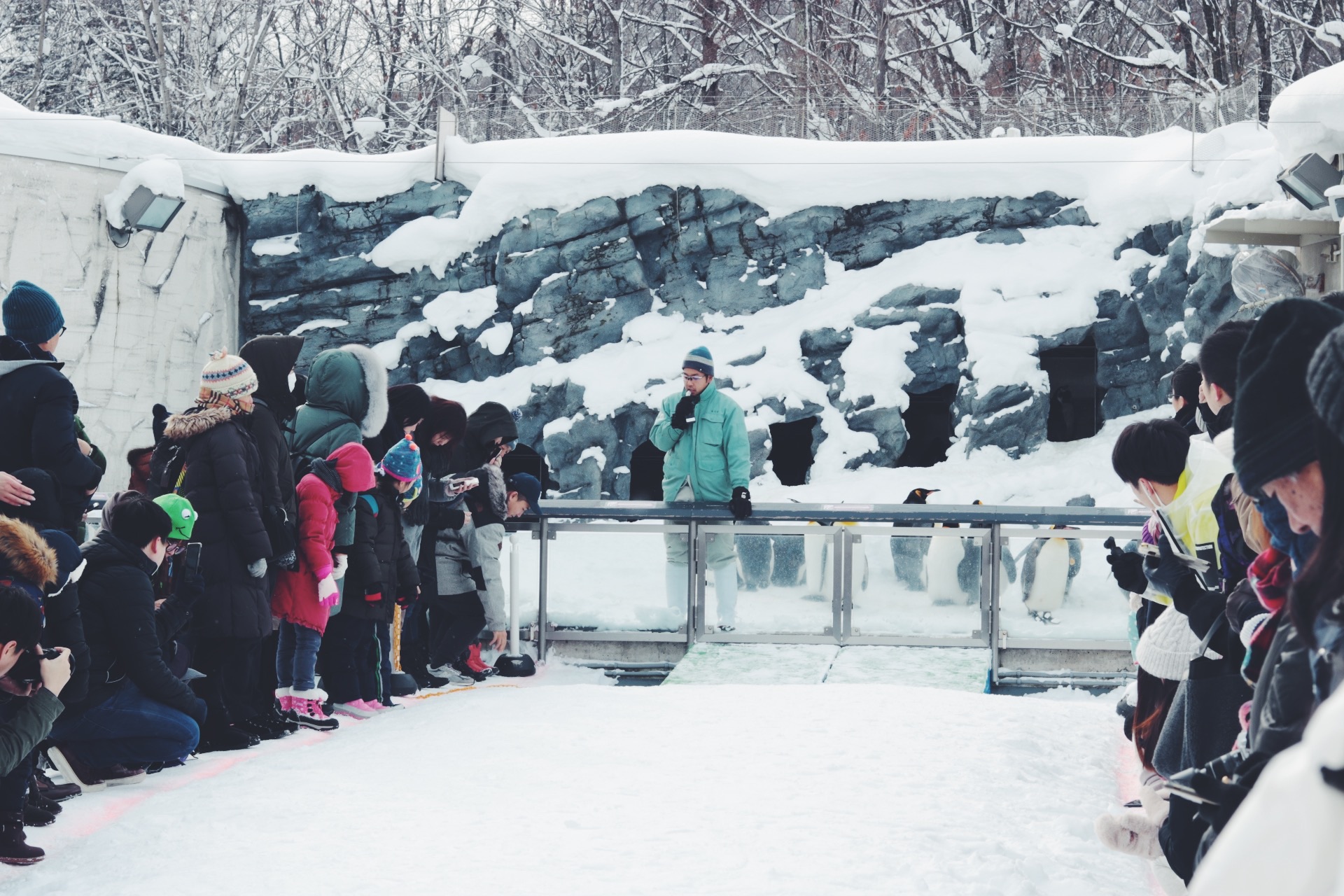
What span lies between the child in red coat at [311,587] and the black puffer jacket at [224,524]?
0.32 meters

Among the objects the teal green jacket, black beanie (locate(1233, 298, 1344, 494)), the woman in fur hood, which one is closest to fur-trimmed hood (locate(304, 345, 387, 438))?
the woman in fur hood

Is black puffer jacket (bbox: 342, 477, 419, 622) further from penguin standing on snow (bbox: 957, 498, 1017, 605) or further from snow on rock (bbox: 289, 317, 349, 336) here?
snow on rock (bbox: 289, 317, 349, 336)

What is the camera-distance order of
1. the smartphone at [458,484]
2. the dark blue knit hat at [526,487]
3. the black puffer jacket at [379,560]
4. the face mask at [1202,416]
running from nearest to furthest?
the face mask at [1202,416] → the black puffer jacket at [379,560] → the smartphone at [458,484] → the dark blue knit hat at [526,487]

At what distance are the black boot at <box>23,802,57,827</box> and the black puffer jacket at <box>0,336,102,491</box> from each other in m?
1.35

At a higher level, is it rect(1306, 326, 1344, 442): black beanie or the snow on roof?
the snow on roof

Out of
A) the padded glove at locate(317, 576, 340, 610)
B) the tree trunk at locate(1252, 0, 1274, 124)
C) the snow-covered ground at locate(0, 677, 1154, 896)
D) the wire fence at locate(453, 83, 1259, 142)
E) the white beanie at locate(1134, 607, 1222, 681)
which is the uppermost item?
the tree trunk at locate(1252, 0, 1274, 124)

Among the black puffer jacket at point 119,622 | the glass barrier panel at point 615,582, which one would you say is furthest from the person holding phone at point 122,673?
the glass barrier panel at point 615,582

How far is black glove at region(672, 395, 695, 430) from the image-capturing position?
8250 millimetres

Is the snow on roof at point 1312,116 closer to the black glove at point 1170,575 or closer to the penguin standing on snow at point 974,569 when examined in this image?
the penguin standing on snow at point 974,569

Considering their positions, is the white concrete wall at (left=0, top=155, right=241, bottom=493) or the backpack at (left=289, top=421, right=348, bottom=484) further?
the white concrete wall at (left=0, top=155, right=241, bottom=493)

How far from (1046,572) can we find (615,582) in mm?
2499

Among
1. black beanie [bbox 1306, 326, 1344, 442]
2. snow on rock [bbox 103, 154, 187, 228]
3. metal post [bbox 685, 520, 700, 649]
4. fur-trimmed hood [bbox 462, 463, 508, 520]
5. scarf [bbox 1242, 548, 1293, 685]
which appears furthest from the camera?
snow on rock [bbox 103, 154, 187, 228]

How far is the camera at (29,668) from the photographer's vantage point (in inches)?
150

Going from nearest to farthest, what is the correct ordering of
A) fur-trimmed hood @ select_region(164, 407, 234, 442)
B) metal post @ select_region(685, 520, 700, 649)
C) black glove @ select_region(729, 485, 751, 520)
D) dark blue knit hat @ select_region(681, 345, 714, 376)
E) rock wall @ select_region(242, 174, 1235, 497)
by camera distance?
fur-trimmed hood @ select_region(164, 407, 234, 442)
black glove @ select_region(729, 485, 751, 520)
metal post @ select_region(685, 520, 700, 649)
dark blue knit hat @ select_region(681, 345, 714, 376)
rock wall @ select_region(242, 174, 1235, 497)
